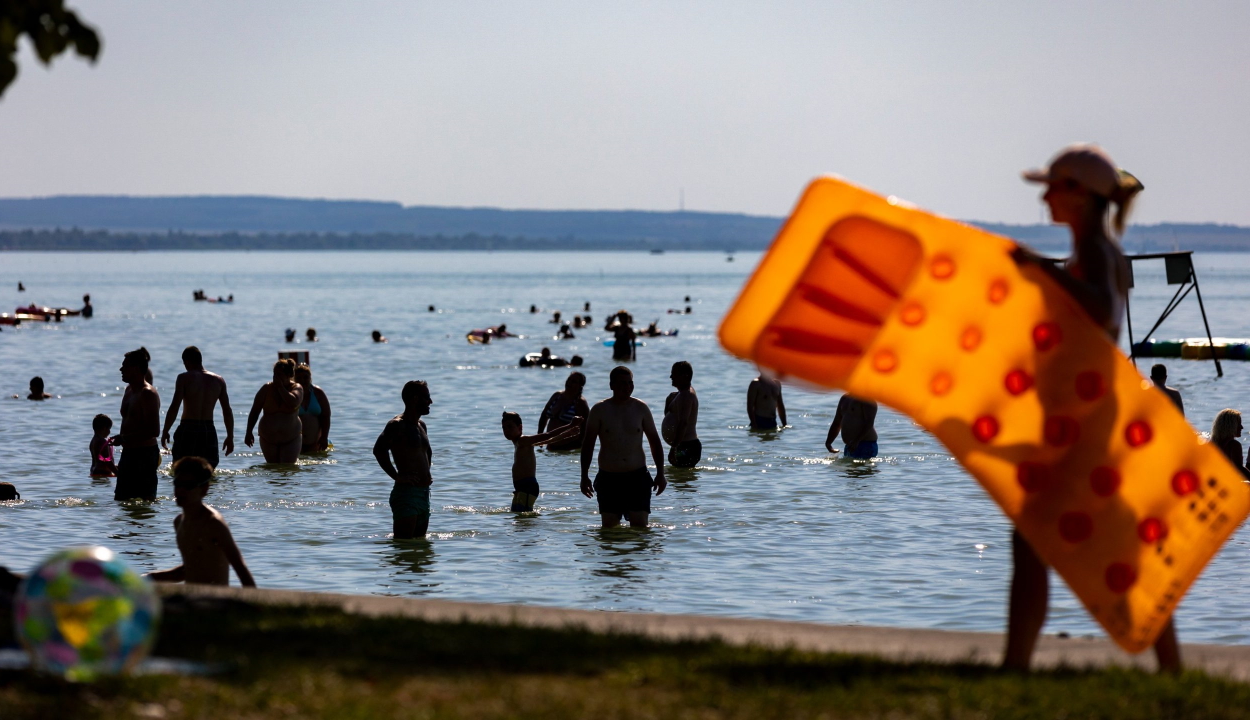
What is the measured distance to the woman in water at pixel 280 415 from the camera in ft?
59.2

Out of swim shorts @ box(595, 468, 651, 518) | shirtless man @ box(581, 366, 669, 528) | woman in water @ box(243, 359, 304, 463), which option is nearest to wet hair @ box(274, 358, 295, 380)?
woman in water @ box(243, 359, 304, 463)

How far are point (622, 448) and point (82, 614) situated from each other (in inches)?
313

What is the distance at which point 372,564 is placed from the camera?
42.7 feet

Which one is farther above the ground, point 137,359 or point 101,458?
point 137,359

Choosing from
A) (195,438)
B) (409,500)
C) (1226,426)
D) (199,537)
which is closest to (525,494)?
(409,500)

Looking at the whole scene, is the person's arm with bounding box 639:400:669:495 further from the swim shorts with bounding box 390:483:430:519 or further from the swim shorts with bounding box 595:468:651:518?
the swim shorts with bounding box 390:483:430:519

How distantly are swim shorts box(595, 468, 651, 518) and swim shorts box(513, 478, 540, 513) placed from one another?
1.77 m

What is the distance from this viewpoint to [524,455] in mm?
14812

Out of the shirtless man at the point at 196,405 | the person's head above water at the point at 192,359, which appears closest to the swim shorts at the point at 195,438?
the shirtless man at the point at 196,405

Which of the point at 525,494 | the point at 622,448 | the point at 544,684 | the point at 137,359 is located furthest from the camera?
the point at 525,494

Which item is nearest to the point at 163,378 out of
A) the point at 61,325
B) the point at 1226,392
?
the point at 1226,392

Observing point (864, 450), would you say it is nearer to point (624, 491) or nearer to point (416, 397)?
point (624, 491)

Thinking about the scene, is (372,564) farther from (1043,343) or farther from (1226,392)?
(1226,392)

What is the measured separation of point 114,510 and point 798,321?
37.8 feet
